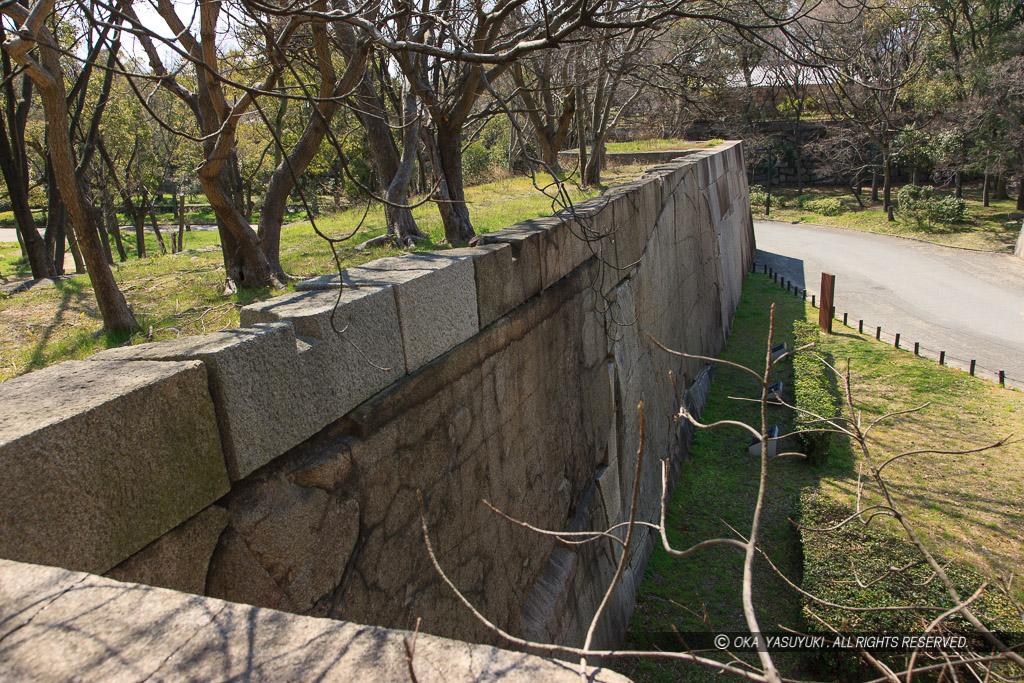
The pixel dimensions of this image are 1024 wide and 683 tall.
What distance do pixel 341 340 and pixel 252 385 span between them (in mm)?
420

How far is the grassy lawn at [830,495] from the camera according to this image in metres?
5.59

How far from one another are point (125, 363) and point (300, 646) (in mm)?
1206

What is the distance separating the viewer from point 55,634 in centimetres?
123

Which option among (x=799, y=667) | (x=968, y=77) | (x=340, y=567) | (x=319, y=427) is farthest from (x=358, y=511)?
(x=968, y=77)

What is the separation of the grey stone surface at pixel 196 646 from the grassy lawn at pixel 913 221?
81.3 feet

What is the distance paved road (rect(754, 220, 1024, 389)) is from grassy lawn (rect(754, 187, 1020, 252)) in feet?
2.79

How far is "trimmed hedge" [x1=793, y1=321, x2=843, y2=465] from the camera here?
806cm

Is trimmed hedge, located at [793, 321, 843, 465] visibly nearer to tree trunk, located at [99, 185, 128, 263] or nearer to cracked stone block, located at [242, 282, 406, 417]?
cracked stone block, located at [242, 282, 406, 417]

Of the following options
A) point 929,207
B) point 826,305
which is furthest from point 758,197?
point 826,305

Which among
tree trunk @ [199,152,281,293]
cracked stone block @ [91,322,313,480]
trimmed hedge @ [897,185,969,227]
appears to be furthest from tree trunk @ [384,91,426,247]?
trimmed hedge @ [897,185,969,227]

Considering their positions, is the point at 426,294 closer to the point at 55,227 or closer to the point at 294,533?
the point at 294,533

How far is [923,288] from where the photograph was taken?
17656mm

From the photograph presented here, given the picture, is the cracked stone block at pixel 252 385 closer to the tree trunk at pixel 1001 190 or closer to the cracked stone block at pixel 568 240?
the cracked stone block at pixel 568 240

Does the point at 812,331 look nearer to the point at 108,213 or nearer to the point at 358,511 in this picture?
the point at 358,511
